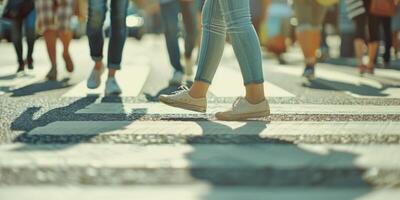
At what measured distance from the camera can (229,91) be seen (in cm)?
615

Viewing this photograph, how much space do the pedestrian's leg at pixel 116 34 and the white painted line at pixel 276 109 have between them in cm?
86

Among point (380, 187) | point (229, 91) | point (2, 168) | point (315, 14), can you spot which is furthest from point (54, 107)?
point (315, 14)

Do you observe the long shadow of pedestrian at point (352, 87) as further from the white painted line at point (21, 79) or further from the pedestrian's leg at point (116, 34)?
the white painted line at point (21, 79)

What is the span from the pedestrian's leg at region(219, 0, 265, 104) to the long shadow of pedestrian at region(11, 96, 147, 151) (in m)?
0.73

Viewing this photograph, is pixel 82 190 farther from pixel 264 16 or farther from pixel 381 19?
pixel 264 16

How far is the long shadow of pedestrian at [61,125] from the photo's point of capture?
3256mm

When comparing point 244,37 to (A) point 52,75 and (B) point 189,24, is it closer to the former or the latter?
(B) point 189,24

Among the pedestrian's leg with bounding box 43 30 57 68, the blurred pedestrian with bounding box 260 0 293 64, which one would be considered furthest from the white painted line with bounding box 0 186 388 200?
the blurred pedestrian with bounding box 260 0 293 64

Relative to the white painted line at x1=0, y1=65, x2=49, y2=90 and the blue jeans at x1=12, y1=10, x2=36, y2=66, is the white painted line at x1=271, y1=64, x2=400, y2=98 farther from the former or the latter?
the blue jeans at x1=12, y1=10, x2=36, y2=66

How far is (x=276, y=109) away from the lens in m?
4.74

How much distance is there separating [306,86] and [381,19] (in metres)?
2.83

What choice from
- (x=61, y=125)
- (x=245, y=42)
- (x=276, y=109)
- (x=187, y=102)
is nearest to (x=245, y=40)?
(x=245, y=42)

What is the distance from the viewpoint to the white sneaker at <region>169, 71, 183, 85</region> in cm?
680

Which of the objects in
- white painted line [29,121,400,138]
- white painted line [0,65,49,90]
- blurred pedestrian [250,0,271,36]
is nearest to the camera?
white painted line [29,121,400,138]
